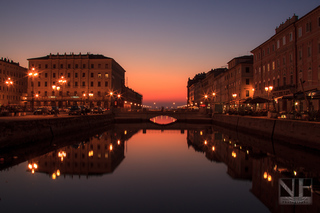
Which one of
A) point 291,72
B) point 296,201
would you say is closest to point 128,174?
point 296,201

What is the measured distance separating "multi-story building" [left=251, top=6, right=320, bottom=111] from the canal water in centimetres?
1365

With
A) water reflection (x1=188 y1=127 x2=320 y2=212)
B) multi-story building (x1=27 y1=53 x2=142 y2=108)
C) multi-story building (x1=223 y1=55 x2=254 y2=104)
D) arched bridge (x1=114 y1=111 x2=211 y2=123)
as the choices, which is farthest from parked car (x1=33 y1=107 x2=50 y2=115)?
multi-story building (x1=223 y1=55 x2=254 y2=104)

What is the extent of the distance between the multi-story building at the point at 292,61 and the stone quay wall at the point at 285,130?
13.4 ft

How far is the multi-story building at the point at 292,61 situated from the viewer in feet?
117

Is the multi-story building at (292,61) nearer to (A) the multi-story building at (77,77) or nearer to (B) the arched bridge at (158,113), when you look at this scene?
(B) the arched bridge at (158,113)

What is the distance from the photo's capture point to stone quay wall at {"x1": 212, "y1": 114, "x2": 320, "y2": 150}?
19.6 m

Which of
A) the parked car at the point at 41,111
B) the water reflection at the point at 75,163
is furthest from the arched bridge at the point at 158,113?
the water reflection at the point at 75,163

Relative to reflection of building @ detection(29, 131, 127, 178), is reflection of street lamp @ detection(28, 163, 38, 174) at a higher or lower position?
higher

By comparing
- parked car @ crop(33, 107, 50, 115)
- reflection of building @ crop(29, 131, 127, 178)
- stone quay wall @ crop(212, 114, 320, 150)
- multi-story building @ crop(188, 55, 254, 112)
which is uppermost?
multi-story building @ crop(188, 55, 254, 112)

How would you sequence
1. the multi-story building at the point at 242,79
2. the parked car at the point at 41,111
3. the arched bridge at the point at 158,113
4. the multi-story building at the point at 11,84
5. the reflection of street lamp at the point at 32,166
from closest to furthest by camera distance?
the reflection of street lamp at the point at 32,166 < the parked car at the point at 41,111 < the multi-story building at the point at 242,79 < the arched bridge at the point at 158,113 < the multi-story building at the point at 11,84

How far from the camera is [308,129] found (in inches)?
796

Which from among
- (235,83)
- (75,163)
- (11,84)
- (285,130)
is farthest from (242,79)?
(11,84)

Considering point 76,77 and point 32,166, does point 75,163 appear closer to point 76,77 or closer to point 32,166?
point 32,166

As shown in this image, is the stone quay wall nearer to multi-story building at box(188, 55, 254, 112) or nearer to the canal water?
the canal water
